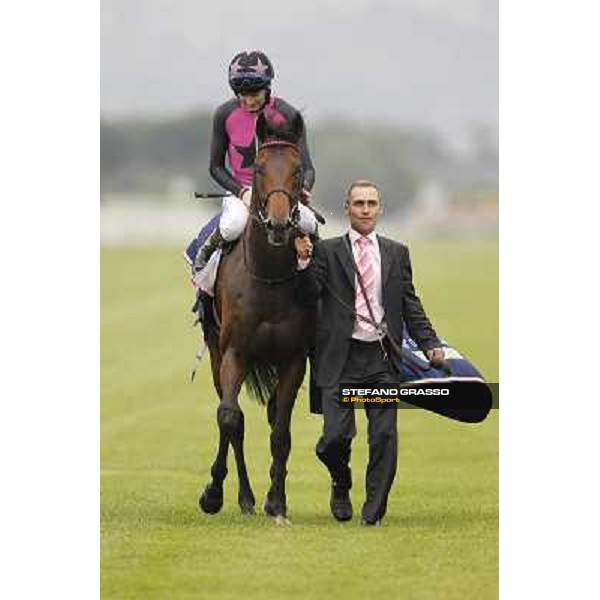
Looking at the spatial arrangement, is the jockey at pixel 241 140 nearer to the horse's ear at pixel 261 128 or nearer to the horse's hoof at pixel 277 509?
the horse's ear at pixel 261 128

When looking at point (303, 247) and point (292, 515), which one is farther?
point (292, 515)

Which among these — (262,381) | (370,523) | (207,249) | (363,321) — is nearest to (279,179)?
(363,321)

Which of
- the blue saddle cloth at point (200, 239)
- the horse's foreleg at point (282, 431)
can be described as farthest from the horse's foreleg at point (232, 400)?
the blue saddle cloth at point (200, 239)

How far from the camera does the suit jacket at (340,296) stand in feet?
40.4

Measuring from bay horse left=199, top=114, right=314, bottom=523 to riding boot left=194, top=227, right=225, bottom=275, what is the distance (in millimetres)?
135

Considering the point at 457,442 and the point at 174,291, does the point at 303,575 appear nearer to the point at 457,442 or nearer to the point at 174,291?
the point at 457,442

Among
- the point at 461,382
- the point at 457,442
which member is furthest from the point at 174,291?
the point at 461,382

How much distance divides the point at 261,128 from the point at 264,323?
118 centimetres

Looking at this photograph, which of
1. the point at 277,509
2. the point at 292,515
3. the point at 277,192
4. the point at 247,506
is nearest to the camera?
the point at 277,192

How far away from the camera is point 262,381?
1292cm

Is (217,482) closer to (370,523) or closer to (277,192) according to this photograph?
(370,523)

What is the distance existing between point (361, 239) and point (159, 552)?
2201 millimetres

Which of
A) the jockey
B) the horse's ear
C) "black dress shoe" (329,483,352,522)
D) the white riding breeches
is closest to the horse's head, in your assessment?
the horse's ear

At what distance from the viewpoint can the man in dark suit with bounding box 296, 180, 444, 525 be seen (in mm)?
12320
